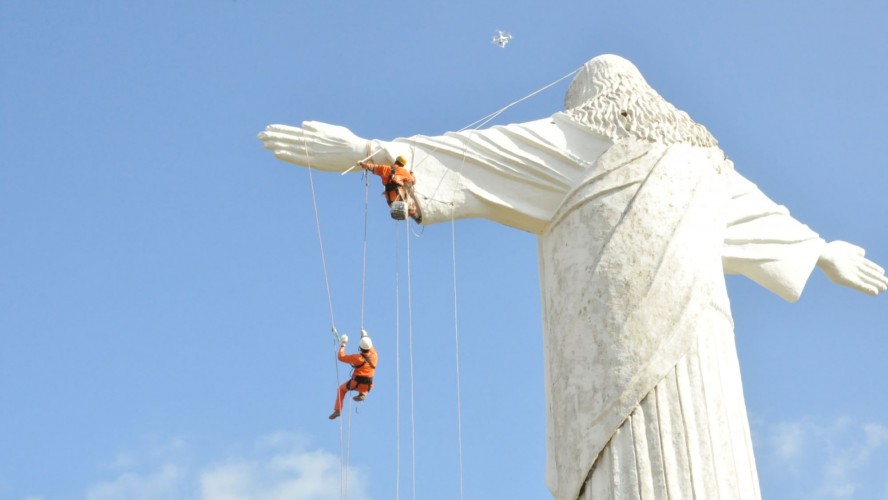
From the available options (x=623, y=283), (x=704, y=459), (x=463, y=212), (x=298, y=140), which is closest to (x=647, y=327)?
(x=623, y=283)

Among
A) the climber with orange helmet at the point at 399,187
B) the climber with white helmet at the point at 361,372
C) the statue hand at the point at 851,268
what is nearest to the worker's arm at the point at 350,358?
the climber with white helmet at the point at 361,372

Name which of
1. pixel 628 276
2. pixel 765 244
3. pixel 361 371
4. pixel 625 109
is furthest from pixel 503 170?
pixel 765 244

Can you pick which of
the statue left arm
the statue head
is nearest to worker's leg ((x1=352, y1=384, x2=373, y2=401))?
the statue head

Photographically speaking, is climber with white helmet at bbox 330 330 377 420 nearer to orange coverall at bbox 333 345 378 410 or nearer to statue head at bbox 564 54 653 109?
orange coverall at bbox 333 345 378 410

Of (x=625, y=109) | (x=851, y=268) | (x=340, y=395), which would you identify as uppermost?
(x=625, y=109)

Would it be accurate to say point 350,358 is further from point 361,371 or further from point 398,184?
point 398,184

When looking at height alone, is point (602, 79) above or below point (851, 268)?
above
